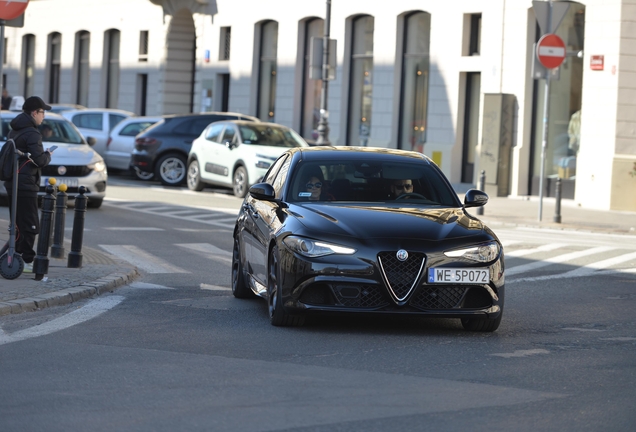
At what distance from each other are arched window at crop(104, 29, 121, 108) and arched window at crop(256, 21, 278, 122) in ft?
33.7

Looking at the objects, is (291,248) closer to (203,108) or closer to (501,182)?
(501,182)

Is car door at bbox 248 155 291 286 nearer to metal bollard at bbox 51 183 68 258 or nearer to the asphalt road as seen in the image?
the asphalt road

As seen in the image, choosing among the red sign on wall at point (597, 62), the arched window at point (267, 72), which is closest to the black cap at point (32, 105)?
the red sign on wall at point (597, 62)

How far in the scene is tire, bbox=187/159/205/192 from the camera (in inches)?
1085

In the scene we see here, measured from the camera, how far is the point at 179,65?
43531mm

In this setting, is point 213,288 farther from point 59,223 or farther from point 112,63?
point 112,63

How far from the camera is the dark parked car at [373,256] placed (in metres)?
8.85

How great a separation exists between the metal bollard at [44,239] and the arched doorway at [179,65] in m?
31.7

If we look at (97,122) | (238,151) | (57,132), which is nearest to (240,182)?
(238,151)

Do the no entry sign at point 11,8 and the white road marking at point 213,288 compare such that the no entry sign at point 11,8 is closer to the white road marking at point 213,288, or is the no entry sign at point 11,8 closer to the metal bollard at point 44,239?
the metal bollard at point 44,239

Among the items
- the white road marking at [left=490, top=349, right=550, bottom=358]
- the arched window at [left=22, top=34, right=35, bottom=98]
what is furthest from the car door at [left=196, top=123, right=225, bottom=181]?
the arched window at [left=22, top=34, right=35, bottom=98]

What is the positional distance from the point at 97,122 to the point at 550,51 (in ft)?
47.0

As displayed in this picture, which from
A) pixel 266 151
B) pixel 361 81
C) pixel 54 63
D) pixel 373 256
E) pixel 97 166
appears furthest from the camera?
pixel 54 63

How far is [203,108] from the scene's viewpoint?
4112 cm
